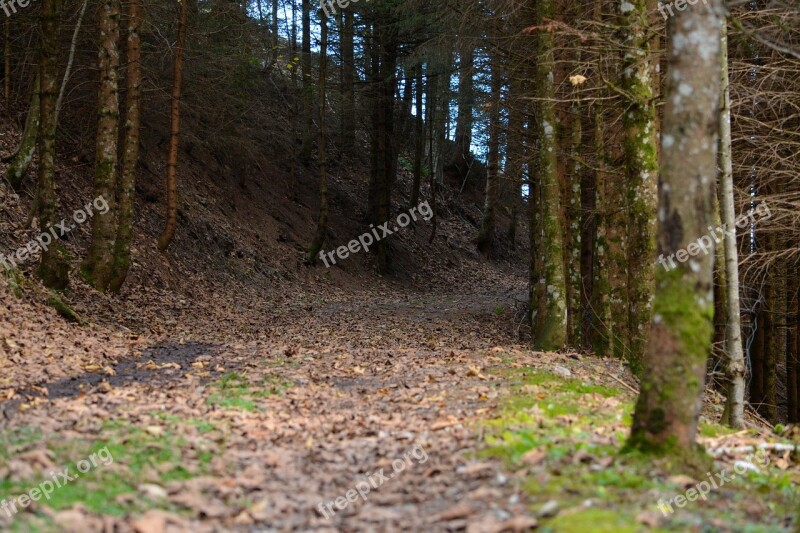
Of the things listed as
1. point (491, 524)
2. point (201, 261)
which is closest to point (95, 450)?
point (491, 524)

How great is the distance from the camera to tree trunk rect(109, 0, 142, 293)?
14.5 meters

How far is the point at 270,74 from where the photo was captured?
1233 inches

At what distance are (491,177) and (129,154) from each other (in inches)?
651

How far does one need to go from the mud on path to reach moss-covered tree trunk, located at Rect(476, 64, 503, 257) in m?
8.83

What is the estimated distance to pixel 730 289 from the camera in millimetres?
8016

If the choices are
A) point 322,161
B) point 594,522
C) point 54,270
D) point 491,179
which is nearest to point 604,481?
point 594,522

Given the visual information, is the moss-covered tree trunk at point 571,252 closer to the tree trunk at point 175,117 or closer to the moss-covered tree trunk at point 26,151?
the tree trunk at point 175,117

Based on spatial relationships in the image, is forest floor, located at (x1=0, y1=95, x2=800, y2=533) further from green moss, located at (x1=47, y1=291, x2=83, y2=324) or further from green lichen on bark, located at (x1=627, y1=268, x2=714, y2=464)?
green lichen on bark, located at (x1=627, y1=268, x2=714, y2=464)

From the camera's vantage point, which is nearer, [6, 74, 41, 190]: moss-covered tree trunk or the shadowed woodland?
the shadowed woodland

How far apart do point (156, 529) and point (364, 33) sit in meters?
24.8

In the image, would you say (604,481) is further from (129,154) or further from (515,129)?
(515,129)

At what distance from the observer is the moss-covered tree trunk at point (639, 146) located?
926 cm

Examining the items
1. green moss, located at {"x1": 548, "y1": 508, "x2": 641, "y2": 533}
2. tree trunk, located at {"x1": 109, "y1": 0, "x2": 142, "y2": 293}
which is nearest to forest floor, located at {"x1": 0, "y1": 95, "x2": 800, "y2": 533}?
green moss, located at {"x1": 548, "y1": 508, "x2": 641, "y2": 533}

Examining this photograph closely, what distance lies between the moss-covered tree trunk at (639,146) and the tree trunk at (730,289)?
1139 millimetres
